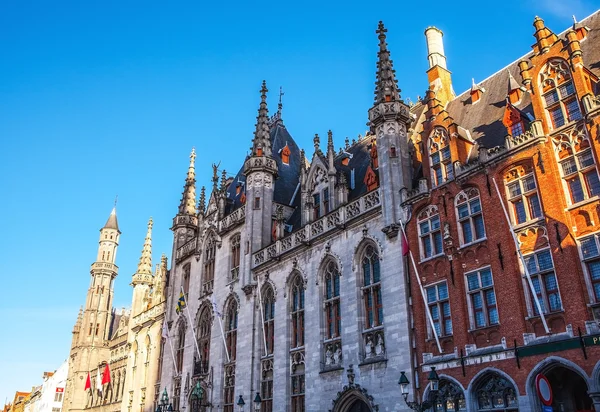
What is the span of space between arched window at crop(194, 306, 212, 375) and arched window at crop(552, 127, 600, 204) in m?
24.8

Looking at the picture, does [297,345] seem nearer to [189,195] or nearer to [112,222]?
[189,195]

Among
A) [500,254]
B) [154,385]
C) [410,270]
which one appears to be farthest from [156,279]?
[500,254]

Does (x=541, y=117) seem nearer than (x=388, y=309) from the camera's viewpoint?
Yes

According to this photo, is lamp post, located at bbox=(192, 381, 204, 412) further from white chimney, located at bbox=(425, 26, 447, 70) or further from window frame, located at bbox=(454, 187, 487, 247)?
white chimney, located at bbox=(425, 26, 447, 70)

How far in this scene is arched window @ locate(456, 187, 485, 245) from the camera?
21.0 m

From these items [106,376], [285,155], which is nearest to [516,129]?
[285,155]

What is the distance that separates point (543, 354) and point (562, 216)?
4.49m

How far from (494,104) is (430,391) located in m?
13.1

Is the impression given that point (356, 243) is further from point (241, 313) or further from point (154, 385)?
point (154, 385)

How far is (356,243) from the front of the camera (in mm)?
26078

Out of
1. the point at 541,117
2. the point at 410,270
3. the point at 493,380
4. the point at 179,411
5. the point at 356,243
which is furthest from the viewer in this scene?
the point at 179,411

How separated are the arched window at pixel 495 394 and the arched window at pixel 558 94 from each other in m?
9.06

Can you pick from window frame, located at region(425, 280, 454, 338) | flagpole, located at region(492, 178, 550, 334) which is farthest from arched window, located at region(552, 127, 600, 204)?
window frame, located at region(425, 280, 454, 338)

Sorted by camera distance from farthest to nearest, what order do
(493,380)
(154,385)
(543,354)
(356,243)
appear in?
(154,385), (356,243), (493,380), (543,354)
